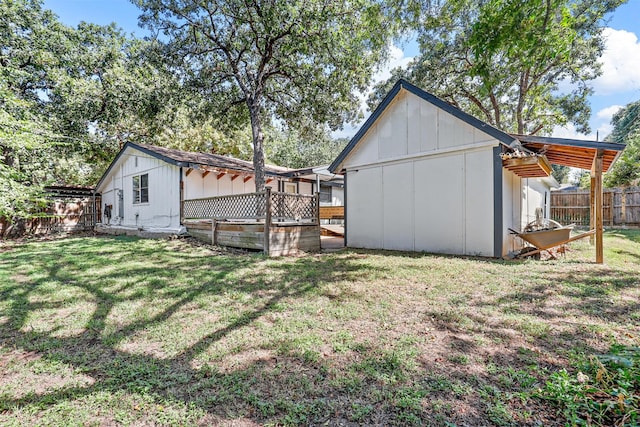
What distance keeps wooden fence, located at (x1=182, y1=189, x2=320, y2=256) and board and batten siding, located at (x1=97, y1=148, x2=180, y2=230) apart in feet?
7.09

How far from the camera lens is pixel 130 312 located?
3.86 metres

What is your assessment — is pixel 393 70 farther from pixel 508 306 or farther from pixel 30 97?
pixel 30 97

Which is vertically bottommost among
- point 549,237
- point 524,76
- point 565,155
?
point 549,237

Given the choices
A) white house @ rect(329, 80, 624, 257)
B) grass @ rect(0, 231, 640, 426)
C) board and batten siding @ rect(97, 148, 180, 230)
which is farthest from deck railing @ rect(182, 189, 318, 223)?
grass @ rect(0, 231, 640, 426)

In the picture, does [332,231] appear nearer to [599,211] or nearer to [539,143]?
[539,143]

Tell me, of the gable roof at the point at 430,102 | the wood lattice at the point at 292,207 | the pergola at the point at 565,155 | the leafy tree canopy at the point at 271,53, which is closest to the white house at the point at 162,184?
the leafy tree canopy at the point at 271,53

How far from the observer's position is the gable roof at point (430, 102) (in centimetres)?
652

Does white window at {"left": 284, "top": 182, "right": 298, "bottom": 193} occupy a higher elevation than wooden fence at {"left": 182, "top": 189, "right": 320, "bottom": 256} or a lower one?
higher

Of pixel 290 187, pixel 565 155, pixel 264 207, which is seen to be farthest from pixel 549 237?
pixel 290 187

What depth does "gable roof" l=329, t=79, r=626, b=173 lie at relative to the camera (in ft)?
19.2

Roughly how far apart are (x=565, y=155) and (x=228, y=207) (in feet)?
31.7

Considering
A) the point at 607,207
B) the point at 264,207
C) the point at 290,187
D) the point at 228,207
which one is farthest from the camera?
the point at 607,207

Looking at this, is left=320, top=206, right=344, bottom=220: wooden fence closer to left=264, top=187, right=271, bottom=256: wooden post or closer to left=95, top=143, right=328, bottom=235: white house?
left=95, top=143, right=328, bottom=235: white house

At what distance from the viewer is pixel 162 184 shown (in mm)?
11875
